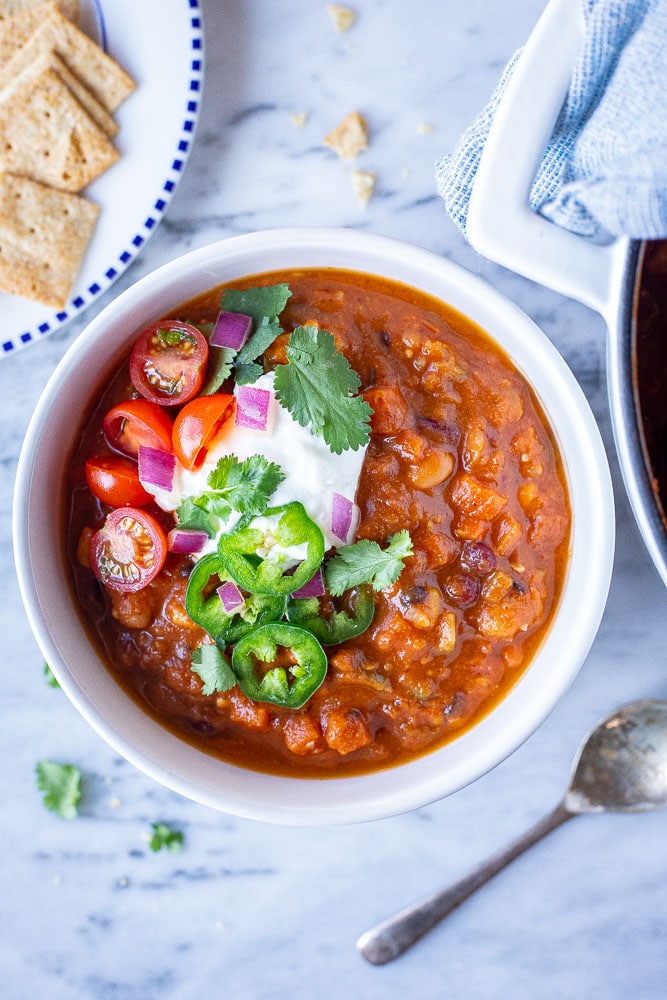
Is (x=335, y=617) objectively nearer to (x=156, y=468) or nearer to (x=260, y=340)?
(x=156, y=468)

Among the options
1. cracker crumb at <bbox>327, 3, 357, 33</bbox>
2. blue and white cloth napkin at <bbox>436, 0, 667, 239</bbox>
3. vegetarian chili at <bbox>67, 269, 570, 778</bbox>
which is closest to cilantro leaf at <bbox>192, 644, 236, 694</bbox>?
vegetarian chili at <bbox>67, 269, 570, 778</bbox>

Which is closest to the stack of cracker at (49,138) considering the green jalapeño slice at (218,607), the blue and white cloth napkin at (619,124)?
the green jalapeño slice at (218,607)

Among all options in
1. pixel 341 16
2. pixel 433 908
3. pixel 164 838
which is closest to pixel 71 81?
Result: pixel 341 16

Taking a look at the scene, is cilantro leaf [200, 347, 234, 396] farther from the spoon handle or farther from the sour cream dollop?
the spoon handle

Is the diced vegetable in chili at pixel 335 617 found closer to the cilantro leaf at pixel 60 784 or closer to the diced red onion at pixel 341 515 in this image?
the diced red onion at pixel 341 515

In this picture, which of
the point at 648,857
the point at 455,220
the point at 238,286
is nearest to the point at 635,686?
the point at 648,857

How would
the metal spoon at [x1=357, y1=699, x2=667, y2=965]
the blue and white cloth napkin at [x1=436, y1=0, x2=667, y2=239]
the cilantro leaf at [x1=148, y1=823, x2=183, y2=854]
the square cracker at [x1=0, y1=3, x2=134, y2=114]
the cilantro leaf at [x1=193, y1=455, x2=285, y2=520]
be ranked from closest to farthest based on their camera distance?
the blue and white cloth napkin at [x1=436, y1=0, x2=667, y2=239]
the cilantro leaf at [x1=193, y1=455, x2=285, y2=520]
the square cracker at [x1=0, y1=3, x2=134, y2=114]
the metal spoon at [x1=357, y1=699, x2=667, y2=965]
the cilantro leaf at [x1=148, y1=823, x2=183, y2=854]

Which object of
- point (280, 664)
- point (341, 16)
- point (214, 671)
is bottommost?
point (280, 664)
